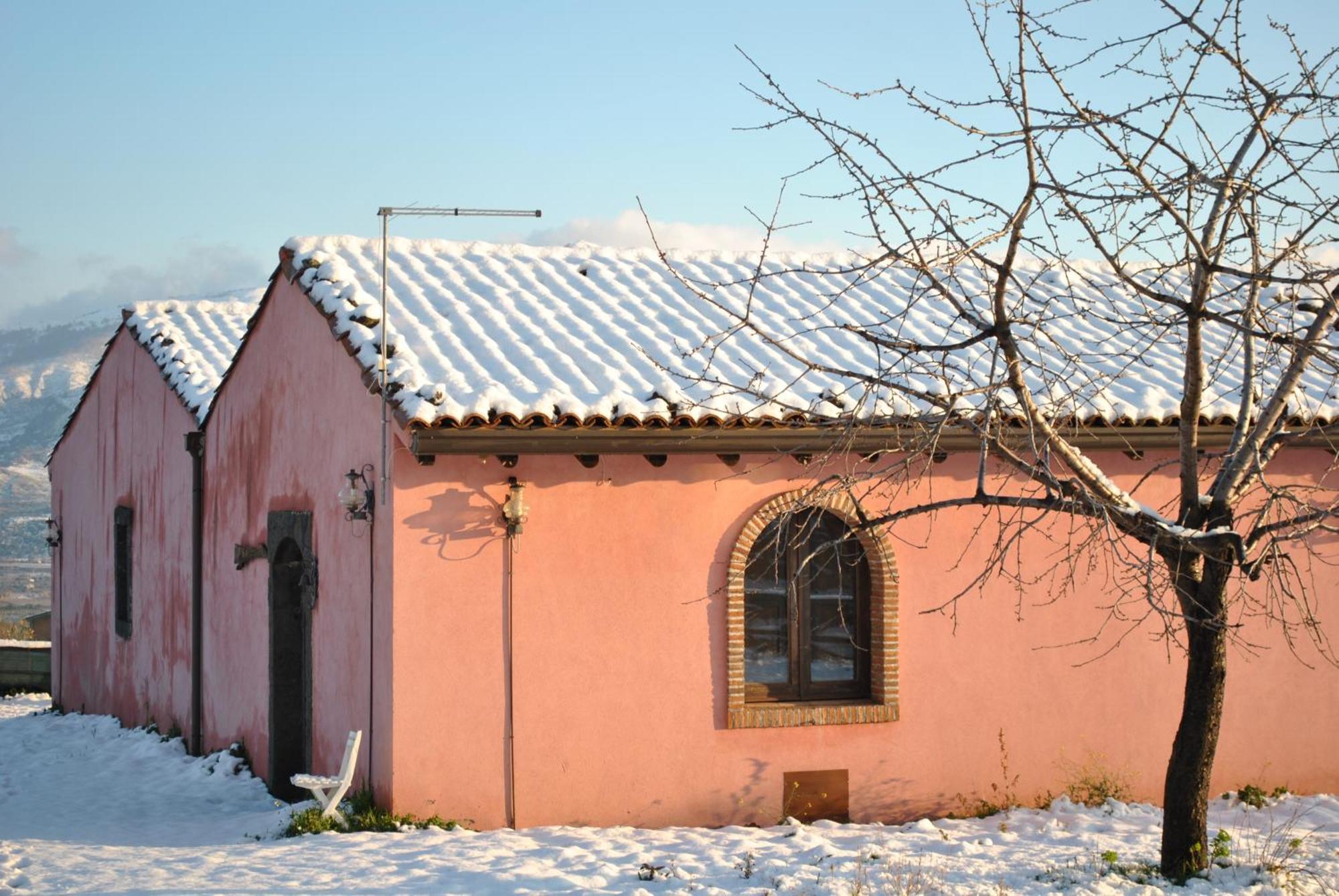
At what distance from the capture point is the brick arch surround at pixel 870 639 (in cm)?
947

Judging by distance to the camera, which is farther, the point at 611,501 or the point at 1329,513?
the point at 611,501

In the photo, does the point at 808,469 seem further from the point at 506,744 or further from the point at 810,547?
the point at 506,744

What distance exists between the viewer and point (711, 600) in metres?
9.52

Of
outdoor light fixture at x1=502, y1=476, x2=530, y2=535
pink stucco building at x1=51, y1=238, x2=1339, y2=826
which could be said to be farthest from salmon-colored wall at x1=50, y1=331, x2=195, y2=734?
outdoor light fixture at x1=502, y1=476, x2=530, y2=535

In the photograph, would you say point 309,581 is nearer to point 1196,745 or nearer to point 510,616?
point 510,616

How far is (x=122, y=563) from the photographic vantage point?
680 inches

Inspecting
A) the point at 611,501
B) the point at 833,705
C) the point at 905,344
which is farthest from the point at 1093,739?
the point at 905,344

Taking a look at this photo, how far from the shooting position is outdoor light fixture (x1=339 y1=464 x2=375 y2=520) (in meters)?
9.27

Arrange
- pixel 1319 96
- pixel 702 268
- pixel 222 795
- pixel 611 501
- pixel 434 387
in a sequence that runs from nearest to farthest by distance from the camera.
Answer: pixel 1319 96, pixel 434 387, pixel 611 501, pixel 222 795, pixel 702 268

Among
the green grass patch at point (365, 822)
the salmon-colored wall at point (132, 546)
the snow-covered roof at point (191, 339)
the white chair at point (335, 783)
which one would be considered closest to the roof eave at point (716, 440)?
the white chair at point (335, 783)

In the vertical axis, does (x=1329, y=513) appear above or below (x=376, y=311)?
below

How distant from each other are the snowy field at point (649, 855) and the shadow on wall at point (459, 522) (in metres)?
1.79

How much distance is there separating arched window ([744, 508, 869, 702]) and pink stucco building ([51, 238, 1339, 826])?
2 cm

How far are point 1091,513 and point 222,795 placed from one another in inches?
307
